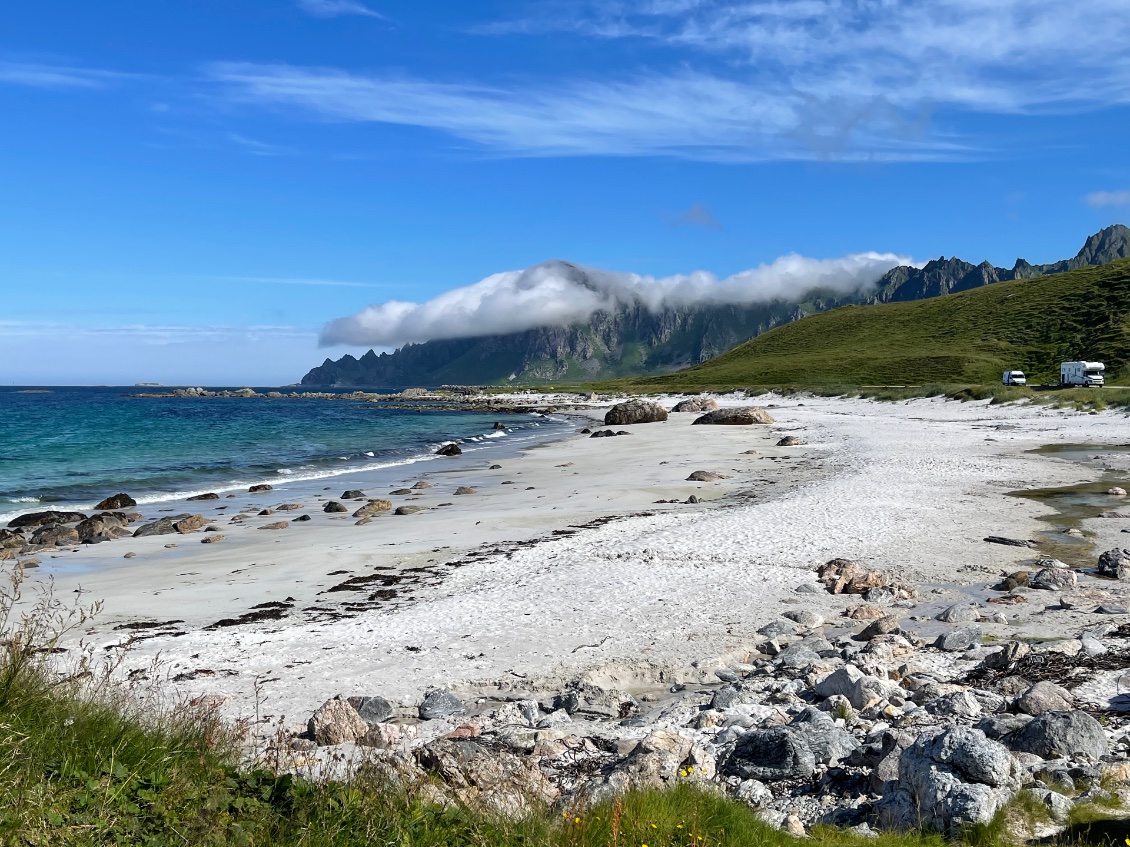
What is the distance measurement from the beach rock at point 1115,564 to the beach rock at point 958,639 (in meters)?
4.75

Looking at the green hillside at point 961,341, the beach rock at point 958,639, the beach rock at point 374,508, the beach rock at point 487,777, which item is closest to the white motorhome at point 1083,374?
the green hillside at point 961,341

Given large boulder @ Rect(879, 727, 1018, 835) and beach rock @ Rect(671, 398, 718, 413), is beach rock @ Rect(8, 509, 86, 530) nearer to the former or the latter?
large boulder @ Rect(879, 727, 1018, 835)

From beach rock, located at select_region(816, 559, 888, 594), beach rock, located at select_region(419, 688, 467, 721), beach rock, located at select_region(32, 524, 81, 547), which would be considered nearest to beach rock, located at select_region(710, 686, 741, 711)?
beach rock, located at select_region(419, 688, 467, 721)

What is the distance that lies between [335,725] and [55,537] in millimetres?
16623

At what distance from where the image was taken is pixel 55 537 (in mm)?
19781

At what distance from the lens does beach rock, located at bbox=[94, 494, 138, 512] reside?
25.8m

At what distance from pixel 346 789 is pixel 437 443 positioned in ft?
166

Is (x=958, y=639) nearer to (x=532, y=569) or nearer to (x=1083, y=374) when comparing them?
(x=532, y=569)

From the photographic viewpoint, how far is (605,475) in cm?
3016

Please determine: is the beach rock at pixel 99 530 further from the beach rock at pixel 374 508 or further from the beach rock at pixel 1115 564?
the beach rock at pixel 1115 564

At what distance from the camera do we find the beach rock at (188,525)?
20.8 meters

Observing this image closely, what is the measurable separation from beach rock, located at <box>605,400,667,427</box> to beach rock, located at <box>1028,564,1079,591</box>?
5183 cm

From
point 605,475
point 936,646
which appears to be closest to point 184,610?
point 936,646

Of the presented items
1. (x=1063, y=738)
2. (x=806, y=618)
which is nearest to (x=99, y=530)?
(x=806, y=618)
